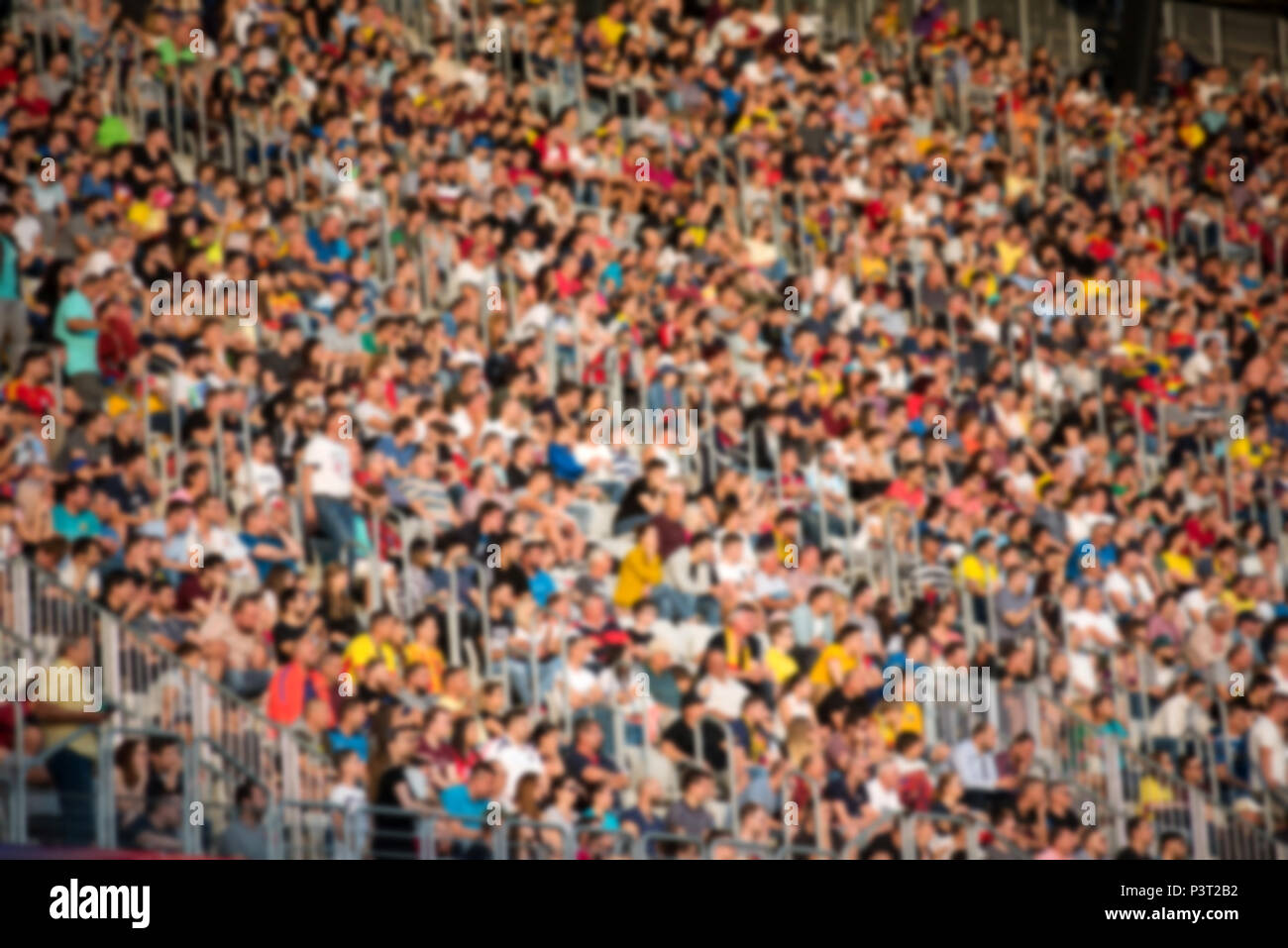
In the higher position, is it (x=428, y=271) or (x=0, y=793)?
(x=428, y=271)

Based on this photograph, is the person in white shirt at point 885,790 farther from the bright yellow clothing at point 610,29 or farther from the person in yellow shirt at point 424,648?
the bright yellow clothing at point 610,29

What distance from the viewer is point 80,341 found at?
33.3 ft

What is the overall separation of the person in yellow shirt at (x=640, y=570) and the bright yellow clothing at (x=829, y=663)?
0.83 m

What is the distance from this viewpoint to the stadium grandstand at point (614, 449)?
944 cm

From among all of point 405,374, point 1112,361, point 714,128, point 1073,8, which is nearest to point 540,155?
point 714,128

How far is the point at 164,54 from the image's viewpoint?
11789 millimetres

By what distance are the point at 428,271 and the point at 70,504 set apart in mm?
2940

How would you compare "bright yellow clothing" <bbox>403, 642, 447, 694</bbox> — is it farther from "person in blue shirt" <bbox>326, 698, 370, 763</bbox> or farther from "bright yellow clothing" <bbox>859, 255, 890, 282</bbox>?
"bright yellow clothing" <bbox>859, 255, 890, 282</bbox>

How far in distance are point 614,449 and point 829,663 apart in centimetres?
151

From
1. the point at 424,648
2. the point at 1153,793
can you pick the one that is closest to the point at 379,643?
the point at 424,648

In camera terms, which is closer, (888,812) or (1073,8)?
(888,812)

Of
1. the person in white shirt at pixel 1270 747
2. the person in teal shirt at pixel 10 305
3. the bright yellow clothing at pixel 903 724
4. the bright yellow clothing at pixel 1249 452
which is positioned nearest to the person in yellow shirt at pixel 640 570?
the bright yellow clothing at pixel 903 724

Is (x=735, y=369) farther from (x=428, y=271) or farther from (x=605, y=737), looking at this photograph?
(x=605, y=737)

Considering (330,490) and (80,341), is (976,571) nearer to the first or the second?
(330,490)
